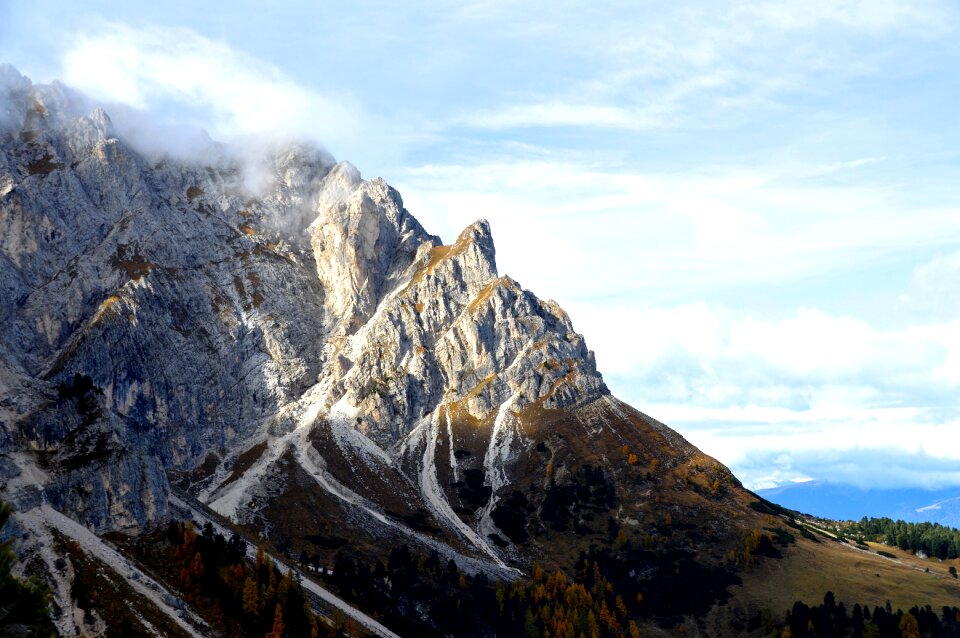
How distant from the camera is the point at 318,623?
19025 centimetres

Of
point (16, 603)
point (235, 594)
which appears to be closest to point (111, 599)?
point (235, 594)

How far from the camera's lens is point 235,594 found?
184250 millimetres

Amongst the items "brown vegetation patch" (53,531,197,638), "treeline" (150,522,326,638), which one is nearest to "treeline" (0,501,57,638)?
"brown vegetation patch" (53,531,197,638)

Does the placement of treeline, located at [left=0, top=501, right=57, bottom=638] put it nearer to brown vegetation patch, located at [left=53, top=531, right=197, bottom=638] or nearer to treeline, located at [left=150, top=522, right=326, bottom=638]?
brown vegetation patch, located at [left=53, top=531, right=197, bottom=638]

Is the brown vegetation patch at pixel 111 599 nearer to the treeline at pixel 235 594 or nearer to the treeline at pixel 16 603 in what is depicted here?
the treeline at pixel 235 594

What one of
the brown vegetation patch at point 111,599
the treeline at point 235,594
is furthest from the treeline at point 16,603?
the treeline at point 235,594

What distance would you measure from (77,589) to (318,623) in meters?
49.7

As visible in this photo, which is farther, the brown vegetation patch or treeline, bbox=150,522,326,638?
treeline, bbox=150,522,326,638

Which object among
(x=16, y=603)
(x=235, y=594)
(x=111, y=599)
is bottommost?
(x=111, y=599)

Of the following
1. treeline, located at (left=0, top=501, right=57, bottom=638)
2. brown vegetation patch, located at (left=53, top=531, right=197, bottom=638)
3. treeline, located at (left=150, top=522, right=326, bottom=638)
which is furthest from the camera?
treeline, located at (left=150, top=522, right=326, bottom=638)

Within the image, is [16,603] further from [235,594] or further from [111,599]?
[235,594]

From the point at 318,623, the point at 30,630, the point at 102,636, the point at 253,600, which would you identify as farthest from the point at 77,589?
the point at 30,630

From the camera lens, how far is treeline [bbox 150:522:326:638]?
584 feet

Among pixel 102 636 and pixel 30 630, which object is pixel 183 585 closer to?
pixel 102 636
